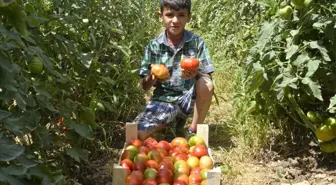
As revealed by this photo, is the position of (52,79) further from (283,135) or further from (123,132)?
(283,135)

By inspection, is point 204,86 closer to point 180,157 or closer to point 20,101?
point 180,157

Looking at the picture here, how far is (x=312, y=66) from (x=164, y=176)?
0.92 m

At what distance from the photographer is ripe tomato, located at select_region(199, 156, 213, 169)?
2.74 metres

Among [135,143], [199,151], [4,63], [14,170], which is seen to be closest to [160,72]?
[135,143]

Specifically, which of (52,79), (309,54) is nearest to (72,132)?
(52,79)

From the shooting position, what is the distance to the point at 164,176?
261 centimetres

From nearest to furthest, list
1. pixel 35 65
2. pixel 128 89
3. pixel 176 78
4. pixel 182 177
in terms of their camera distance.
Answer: pixel 35 65, pixel 182 177, pixel 176 78, pixel 128 89

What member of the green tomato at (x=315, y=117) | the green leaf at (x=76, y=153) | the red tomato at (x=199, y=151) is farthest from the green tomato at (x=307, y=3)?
the green leaf at (x=76, y=153)

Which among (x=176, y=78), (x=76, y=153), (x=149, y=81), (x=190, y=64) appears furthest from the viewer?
(x=176, y=78)

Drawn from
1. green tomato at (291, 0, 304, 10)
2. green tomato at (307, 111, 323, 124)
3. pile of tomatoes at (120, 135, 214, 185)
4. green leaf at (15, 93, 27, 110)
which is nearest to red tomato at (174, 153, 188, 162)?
pile of tomatoes at (120, 135, 214, 185)

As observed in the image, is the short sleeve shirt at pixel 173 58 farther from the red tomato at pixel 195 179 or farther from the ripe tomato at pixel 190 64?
the red tomato at pixel 195 179

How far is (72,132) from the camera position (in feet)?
8.23

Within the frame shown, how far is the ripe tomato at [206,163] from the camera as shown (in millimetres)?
2736

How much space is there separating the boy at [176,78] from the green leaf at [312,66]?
→ 86 centimetres
